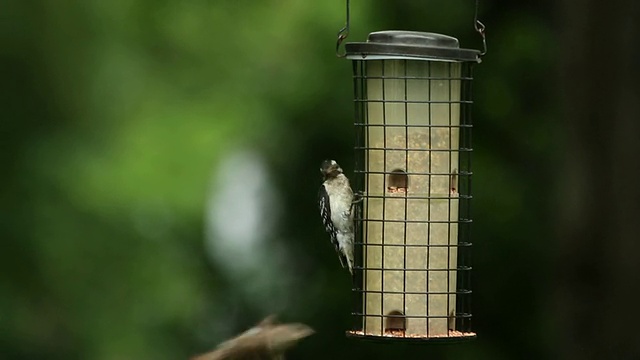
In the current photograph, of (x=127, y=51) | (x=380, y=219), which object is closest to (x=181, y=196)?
(x=127, y=51)

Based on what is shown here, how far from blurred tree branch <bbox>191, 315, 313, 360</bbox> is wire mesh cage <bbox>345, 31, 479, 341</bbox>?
0.33 meters

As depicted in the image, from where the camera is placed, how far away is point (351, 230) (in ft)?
20.2

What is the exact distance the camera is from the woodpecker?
6.14m

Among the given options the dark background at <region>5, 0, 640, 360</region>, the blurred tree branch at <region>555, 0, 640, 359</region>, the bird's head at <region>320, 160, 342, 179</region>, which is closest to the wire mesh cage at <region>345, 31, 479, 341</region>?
the bird's head at <region>320, 160, 342, 179</region>

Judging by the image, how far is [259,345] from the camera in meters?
5.95

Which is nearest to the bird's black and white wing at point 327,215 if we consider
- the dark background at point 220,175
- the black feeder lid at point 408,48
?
the black feeder lid at point 408,48

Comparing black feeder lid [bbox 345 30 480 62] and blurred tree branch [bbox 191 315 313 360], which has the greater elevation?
black feeder lid [bbox 345 30 480 62]

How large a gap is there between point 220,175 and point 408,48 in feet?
11.9

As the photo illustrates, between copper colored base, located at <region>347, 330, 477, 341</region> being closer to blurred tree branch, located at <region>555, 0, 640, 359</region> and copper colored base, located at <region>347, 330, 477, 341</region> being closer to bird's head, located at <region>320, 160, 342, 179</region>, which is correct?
bird's head, located at <region>320, 160, 342, 179</region>

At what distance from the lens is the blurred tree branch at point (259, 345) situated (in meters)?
5.90

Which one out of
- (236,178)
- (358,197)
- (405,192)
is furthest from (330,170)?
(236,178)

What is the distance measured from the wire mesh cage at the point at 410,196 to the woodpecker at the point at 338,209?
0.56ft

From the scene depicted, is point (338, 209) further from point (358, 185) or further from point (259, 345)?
point (259, 345)

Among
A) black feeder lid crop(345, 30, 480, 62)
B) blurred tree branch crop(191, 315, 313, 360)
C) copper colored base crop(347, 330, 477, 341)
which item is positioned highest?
black feeder lid crop(345, 30, 480, 62)
